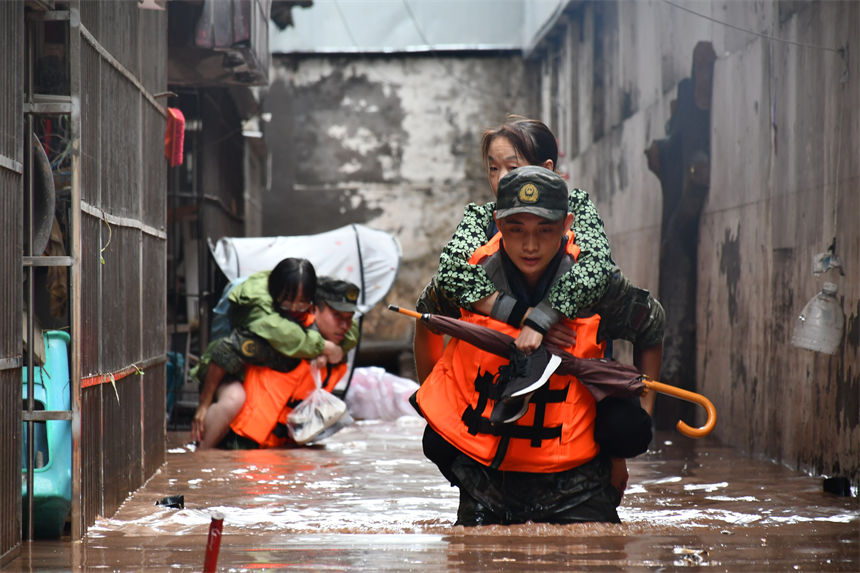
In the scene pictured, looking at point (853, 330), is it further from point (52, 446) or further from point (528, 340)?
point (52, 446)

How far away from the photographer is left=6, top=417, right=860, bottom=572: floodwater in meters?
3.81

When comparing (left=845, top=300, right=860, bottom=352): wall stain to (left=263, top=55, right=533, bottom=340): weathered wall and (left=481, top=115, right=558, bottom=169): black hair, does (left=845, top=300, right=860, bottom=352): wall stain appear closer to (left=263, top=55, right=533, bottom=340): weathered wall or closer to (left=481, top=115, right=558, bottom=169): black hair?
(left=481, top=115, right=558, bottom=169): black hair

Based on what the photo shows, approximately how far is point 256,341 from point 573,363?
14.8ft

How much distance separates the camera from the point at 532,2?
19.1m

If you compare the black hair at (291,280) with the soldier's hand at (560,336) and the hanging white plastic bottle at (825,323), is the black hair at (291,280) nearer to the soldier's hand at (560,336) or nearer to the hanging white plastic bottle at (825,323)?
the hanging white plastic bottle at (825,323)

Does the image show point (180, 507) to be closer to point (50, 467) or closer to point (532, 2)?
point (50, 467)

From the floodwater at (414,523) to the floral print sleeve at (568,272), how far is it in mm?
913

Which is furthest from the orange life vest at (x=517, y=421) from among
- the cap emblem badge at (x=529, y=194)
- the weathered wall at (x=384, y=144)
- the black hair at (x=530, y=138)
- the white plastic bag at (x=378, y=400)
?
the weathered wall at (x=384, y=144)

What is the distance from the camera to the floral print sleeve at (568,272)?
4109mm

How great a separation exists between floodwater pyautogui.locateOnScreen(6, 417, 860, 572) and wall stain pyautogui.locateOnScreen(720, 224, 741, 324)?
126cm

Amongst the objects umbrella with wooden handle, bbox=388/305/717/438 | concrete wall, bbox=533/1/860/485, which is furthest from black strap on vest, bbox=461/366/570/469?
concrete wall, bbox=533/1/860/485

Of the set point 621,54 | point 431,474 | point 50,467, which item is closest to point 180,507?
Result: point 50,467

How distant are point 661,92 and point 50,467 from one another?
8.70 metres

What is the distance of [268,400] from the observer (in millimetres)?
8391
